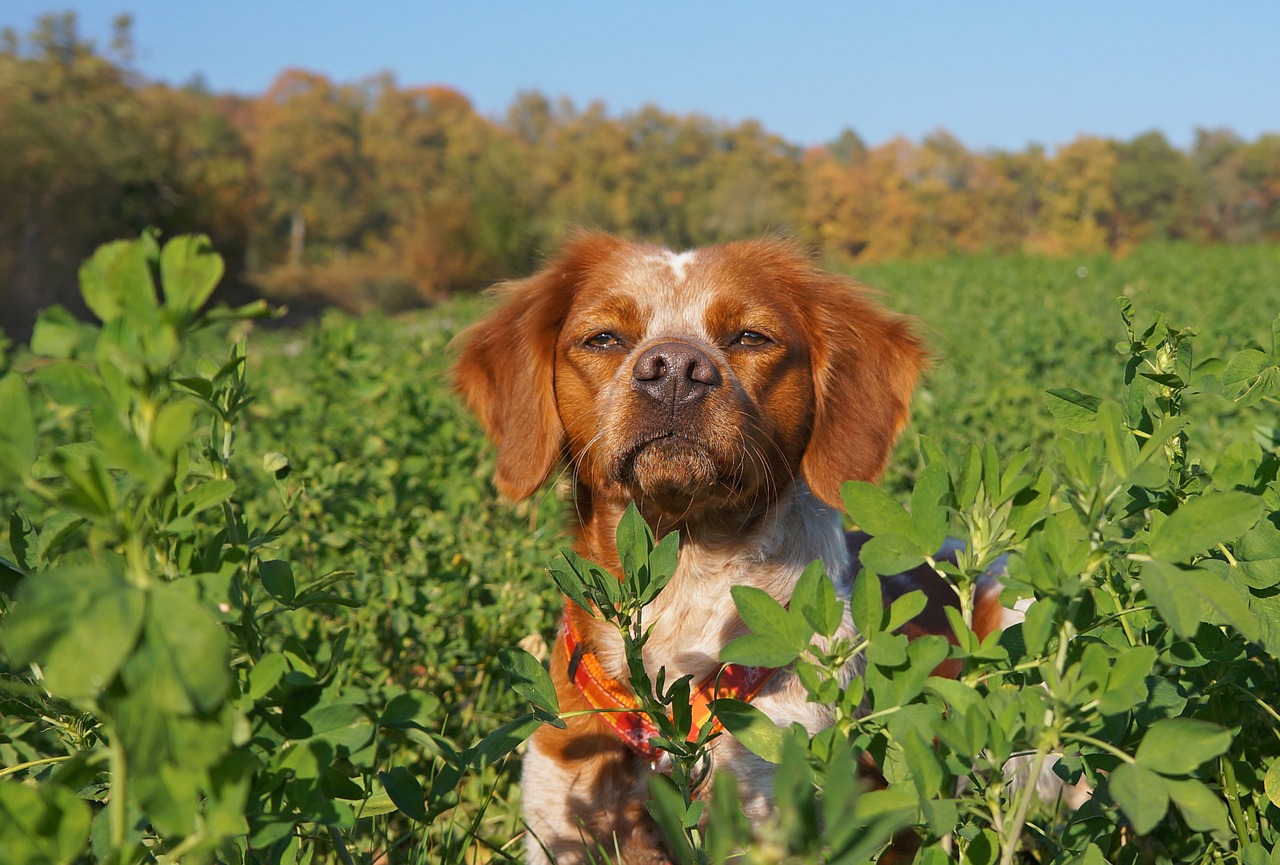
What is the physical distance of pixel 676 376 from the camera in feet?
7.45

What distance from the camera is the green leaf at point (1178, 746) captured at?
102 centimetres

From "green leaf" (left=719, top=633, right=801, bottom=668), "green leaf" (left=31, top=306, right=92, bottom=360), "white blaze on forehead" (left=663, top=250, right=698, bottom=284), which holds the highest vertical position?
"green leaf" (left=31, top=306, right=92, bottom=360)

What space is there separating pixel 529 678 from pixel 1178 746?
2.44 ft

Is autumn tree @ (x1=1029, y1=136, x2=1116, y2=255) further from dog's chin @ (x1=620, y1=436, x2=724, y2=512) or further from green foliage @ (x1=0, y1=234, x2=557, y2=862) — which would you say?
green foliage @ (x1=0, y1=234, x2=557, y2=862)

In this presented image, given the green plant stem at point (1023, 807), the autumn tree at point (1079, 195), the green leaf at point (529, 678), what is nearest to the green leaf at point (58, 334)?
the green leaf at point (529, 678)

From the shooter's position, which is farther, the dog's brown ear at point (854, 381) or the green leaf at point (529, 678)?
the dog's brown ear at point (854, 381)

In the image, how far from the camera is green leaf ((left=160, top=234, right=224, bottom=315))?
856mm

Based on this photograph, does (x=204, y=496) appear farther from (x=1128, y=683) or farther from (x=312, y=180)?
(x=312, y=180)

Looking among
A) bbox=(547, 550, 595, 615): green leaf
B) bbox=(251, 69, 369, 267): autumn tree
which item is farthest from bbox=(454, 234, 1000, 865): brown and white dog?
bbox=(251, 69, 369, 267): autumn tree

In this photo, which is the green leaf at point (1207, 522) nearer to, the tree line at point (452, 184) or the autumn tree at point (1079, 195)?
the tree line at point (452, 184)

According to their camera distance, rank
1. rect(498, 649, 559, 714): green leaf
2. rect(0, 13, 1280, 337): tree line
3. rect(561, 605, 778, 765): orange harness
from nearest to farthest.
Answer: rect(498, 649, 559, 714): green leaf
rect(561, 605, 778, 765): orange harness
rect(0, 13, 1280, 337): tree line

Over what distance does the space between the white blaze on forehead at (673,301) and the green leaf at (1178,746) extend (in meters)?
1.67

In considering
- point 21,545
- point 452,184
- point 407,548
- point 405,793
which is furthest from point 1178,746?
point 452,184

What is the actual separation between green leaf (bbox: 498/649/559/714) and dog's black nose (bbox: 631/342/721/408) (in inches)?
39.1
